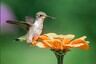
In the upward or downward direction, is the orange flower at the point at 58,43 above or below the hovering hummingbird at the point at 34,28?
below

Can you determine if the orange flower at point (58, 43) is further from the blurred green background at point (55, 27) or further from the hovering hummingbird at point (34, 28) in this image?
the blurred green background at point (55, 27)

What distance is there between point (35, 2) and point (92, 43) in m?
0.37

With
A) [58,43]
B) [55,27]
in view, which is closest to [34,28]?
[58,43]

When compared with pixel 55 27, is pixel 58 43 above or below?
below

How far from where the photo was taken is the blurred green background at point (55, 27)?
1.58m

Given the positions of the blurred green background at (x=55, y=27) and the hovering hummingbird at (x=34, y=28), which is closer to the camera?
the hovering hummingbird at (x=34, y=28)

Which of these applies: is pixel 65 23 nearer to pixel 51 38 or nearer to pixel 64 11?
pixel 64 11

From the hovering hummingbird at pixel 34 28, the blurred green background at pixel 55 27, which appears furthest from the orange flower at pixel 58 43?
the blurred green background at pixel 55 27

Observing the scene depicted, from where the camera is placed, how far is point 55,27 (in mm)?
1804

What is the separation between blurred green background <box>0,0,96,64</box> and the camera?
5.20ft

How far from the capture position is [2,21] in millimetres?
1540

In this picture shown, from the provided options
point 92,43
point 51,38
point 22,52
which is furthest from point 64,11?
point 51,38

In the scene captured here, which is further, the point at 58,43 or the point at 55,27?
the point at 55,27

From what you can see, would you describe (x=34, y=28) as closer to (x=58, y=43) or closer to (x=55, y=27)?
(x=58, y=43)
